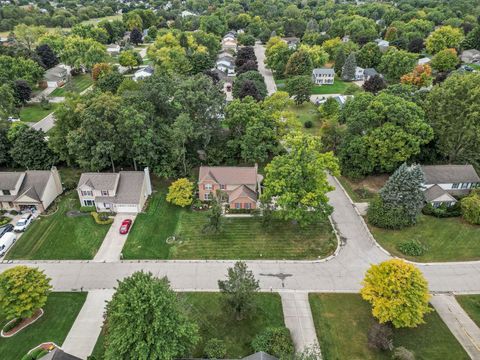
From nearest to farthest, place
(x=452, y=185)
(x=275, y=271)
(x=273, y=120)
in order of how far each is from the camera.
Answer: (x=275, y=271) < (x=452, y=185) < (x=273, y=120)

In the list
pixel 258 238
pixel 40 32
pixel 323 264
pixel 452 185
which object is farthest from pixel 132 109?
pixel 40 32

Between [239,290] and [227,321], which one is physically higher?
[239,290]

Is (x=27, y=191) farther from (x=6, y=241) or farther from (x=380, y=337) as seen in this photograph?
(x=380, y=337)

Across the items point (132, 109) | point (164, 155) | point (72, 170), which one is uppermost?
point (132, 109)

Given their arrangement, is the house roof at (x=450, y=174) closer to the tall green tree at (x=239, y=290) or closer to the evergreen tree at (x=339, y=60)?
the tall green tree at (x=239, y=290)

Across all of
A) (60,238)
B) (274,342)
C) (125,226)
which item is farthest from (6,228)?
(274,342)

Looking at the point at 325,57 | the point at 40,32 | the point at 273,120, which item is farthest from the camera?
the point at 40,32

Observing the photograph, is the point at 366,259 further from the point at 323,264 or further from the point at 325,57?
the point at 325,57

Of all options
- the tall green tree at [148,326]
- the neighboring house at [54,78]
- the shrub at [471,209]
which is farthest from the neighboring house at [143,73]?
the tall green tree at [148,326]
